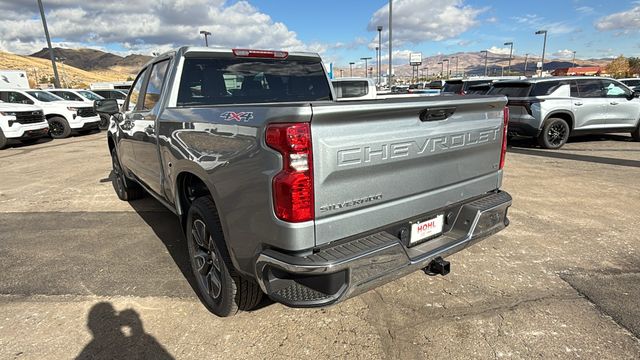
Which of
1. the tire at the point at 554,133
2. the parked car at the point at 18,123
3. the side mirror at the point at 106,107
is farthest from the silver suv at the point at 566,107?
the parked car at the point at 18,123

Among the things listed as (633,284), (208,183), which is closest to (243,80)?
(208,183)

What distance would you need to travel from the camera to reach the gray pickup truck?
6.29 feet

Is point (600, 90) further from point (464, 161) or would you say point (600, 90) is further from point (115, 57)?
point (115, 57)

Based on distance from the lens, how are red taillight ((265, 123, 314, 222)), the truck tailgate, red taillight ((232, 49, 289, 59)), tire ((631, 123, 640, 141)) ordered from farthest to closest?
tire ((631, 123, 640, 141)) < red taillight ((232, 49, 289, 59)) < the truck tailgate < red taillight ((265, 123, 314, 222))

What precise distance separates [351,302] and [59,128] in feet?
53.1

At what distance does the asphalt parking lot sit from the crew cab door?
0.79 meters

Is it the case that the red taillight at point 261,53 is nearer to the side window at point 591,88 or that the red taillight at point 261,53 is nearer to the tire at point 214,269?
the tire at point 214,269

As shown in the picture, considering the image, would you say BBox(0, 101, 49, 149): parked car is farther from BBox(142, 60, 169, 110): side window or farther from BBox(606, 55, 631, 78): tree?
BBox(606, 55, 631, 78): tree

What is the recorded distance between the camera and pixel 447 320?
2.71 m

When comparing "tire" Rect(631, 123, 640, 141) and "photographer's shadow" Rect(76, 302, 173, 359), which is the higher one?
"photographer's shadow" Rect(76, 302, 173, 359)

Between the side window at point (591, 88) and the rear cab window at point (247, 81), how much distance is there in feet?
29.3

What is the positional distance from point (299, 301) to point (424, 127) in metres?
1.28

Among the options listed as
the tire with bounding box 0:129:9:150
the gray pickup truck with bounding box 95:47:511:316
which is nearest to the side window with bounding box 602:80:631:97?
the gray pickup truck with bounding box 95:47:511:316

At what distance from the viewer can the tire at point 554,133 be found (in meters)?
9.58
